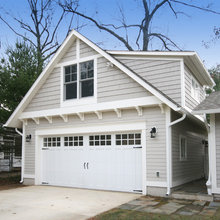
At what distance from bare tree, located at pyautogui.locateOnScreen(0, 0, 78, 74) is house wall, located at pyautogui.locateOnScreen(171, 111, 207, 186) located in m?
15.1

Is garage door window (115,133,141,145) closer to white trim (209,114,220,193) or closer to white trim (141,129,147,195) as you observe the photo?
white trim (141,129,147,195)

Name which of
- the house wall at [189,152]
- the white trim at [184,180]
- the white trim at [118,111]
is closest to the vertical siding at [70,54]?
the white trim at [118,111]

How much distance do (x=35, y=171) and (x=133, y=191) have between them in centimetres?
483

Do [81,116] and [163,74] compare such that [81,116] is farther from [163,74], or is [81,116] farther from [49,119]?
[163,74]

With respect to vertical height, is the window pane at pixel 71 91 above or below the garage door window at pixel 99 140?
above

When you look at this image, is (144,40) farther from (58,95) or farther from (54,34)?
(58,95)

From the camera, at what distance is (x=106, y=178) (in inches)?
419

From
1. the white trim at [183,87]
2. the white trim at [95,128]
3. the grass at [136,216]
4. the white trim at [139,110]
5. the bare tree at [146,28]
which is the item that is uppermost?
the bare tree at [146,28]

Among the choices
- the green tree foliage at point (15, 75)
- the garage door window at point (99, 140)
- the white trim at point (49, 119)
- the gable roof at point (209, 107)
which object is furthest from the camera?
the green tree foliage at point (15, 75)

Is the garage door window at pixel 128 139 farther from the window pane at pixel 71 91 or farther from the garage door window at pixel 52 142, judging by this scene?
the garage door window at pixel 52 142

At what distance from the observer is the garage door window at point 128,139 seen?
10180mm

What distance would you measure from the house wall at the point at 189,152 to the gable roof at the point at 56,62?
3.13 feet

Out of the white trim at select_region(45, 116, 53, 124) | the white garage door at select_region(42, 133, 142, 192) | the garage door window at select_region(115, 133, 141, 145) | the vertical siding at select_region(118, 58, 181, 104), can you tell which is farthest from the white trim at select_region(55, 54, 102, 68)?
the garage door window at select_region(115, 133, 141, 145)

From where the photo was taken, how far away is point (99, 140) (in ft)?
36.4
